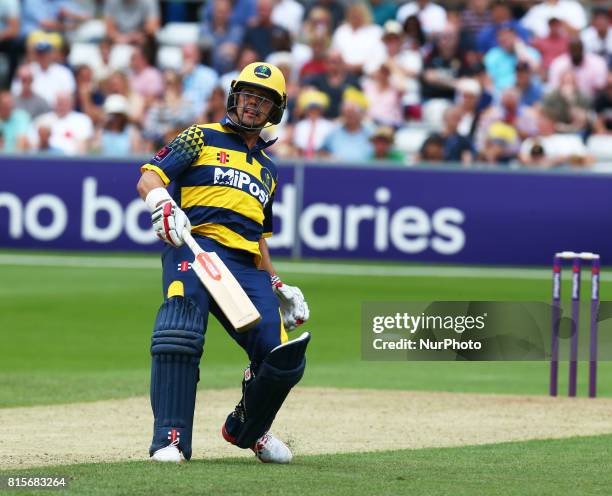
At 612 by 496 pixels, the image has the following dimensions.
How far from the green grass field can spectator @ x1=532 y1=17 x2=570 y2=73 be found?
5459mm

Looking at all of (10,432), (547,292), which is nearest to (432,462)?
(10,432)

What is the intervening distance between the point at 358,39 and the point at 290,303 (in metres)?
15.1

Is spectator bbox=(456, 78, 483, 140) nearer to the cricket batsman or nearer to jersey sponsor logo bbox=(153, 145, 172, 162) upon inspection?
the cricket batsman

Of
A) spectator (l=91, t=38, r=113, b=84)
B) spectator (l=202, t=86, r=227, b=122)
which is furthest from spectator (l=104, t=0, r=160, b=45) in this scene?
spectator (l=202, t=86, r=227, b=122)

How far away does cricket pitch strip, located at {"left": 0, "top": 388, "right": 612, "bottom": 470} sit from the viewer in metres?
8.81

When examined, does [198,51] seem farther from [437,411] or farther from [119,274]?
[437,411]

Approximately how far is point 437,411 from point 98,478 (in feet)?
13.9

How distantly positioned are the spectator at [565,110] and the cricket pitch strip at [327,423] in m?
9.83

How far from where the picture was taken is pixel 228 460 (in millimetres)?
8156

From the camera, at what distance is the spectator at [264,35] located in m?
22.8

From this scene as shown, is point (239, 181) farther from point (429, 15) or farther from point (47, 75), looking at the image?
point (429, 15)

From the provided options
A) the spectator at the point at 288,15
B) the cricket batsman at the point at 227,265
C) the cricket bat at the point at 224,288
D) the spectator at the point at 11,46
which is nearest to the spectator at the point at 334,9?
the spectator at the point at 288,15

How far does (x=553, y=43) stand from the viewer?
22578mm

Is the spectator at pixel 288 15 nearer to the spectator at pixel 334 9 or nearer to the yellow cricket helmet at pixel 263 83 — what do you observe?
the spectator at pixel 334 9
